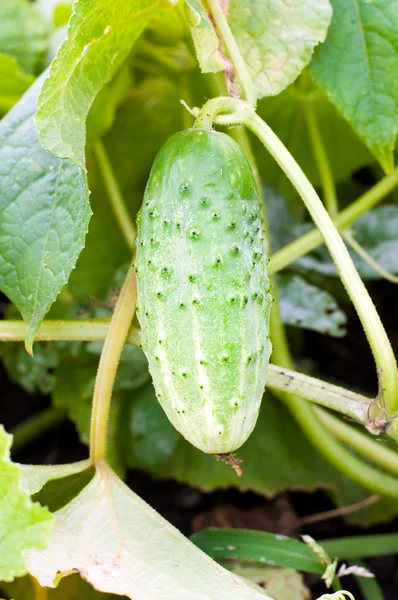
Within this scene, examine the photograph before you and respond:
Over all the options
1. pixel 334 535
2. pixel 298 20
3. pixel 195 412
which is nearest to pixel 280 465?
pixel 334 535

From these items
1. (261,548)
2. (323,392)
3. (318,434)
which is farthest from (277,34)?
(261,548)

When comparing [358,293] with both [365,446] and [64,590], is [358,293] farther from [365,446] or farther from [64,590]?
[64,590]

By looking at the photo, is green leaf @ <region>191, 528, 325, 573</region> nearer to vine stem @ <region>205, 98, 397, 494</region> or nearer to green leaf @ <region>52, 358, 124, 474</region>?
vine stem @ <region>205, 98, 397, 494</region>

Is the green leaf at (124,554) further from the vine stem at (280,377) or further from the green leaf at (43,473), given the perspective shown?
the vine stem at (280,377)

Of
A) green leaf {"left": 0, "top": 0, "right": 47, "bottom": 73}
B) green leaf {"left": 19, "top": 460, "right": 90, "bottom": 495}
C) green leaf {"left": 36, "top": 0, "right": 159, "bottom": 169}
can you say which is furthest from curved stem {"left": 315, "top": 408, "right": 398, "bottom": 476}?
green leaf {"left": 0, "top": 0, "right": 47, "bottom": 73}

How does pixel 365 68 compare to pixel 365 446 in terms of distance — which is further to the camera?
pixel 365 446
